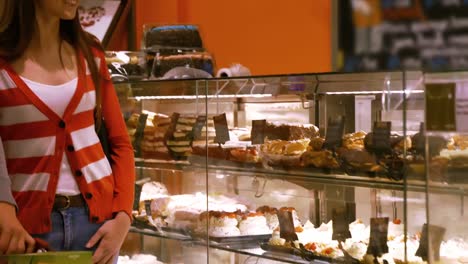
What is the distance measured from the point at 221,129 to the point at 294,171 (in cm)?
46

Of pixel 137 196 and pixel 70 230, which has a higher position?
pixel 70 230

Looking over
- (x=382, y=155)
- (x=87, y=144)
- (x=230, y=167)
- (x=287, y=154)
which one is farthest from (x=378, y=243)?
(x=87, y=144)

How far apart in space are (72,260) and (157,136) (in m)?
1.52

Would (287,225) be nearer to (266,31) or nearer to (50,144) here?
(50,144)

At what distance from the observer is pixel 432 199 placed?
222cm

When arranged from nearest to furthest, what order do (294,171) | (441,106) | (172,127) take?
(441,106) → (294,171) → (172,127)

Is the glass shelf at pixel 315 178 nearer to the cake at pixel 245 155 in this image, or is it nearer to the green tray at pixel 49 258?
the cake at pixel 245 155

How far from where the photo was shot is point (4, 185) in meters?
1.97

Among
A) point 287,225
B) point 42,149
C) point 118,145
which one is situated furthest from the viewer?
point 287,225

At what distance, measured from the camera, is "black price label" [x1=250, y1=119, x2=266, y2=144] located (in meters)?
2.97

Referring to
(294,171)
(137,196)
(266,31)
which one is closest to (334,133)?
(294,171)

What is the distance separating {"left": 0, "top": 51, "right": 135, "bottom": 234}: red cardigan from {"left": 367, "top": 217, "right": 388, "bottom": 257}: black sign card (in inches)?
34.5

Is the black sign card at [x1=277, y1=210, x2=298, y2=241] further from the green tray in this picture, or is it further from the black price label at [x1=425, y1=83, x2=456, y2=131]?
the green tray

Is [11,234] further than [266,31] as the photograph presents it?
No
